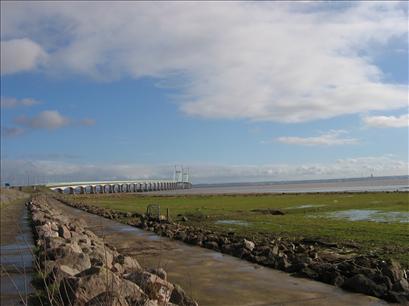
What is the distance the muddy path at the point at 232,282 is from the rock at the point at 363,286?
197mm

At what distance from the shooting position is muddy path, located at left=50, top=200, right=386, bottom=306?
882 centimetres

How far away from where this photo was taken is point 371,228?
19.9 meters

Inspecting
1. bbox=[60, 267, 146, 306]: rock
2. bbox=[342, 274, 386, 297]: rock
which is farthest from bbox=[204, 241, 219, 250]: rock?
bbox=[60, 267, 146, 306]: rock

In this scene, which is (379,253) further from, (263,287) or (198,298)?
(198,298)

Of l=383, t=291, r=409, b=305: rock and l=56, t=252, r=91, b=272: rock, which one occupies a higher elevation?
l=56, t=252, r=91, b=272: rock

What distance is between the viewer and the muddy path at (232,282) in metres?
8.82

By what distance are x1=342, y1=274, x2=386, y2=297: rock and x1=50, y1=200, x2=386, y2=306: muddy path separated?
197 millimetres

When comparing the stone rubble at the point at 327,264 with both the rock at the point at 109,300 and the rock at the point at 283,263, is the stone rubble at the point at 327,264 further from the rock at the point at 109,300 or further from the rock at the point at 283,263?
the rock at the point at 109,300

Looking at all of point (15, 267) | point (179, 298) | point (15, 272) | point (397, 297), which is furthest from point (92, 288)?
point (397, 297)

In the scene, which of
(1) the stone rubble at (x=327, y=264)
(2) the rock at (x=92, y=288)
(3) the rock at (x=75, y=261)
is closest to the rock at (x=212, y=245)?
(1) the stone rubble at (x=327, y=264)

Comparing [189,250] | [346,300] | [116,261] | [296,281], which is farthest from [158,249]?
[346,300]

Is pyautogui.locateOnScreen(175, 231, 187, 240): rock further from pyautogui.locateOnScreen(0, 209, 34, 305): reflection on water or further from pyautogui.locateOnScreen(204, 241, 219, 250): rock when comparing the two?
pyautogui.locateOnScreen(0, 209, 34, 305): reflection on water

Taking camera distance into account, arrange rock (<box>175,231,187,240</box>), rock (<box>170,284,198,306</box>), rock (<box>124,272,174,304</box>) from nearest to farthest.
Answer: rock (<box>124,272,174,304</box>), rock (<box>170,284,198,306</box>), rock (<box>175,231,187,240</box>)

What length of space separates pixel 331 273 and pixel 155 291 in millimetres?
4647
